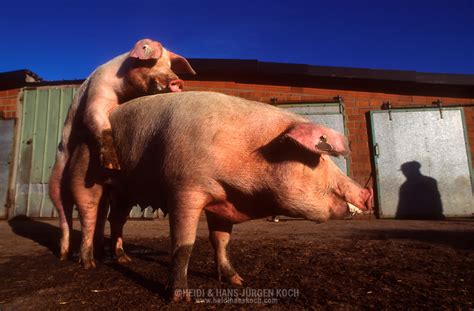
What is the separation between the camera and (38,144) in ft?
28.7

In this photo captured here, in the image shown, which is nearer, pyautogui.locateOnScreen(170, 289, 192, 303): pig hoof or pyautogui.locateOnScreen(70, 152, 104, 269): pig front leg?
pyautogui.locateOnScreen(170, 289, 192, 303): pig hoof

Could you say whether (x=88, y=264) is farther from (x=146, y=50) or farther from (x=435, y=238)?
(x=435, y=238)

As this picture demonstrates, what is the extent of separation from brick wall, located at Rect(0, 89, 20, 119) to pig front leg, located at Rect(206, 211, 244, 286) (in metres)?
8.79

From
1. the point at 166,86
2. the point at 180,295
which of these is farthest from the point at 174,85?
the point at 180,295

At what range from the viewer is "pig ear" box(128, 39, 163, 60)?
9.39 feet

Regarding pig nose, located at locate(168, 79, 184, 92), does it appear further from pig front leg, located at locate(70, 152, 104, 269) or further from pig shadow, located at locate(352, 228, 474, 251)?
pig shadow, located at locate(352, 228, 474, 251)

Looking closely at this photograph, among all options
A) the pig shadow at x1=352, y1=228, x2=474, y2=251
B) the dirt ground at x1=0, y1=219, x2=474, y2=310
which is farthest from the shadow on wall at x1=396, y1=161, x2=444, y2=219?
the dirt ground at x1=0, y1=219, x2=474, y2=310

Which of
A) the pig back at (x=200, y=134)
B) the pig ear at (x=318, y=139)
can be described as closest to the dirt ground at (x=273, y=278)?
the pig back at (x=200, y=134)

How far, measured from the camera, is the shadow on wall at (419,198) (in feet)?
26.7

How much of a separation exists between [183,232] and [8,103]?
9.31m

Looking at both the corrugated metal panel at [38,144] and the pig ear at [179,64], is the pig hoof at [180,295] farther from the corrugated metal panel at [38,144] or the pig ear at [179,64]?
the corrugated metal panel at [38,144]

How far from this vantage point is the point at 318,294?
2086 mm

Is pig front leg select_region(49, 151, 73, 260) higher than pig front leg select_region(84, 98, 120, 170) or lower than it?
lower

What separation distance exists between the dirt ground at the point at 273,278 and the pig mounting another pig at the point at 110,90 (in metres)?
0.82
